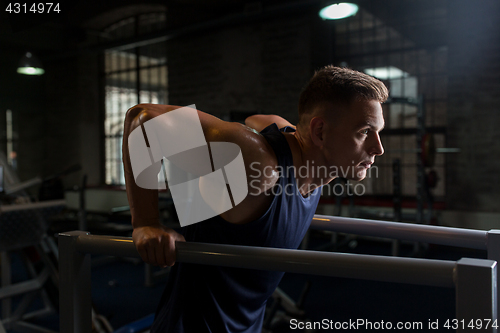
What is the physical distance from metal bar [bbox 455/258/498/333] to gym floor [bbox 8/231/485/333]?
2.05 m

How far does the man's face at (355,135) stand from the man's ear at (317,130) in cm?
1

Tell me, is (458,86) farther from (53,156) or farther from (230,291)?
(53,156)

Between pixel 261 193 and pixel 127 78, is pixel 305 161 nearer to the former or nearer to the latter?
pixel 261 193

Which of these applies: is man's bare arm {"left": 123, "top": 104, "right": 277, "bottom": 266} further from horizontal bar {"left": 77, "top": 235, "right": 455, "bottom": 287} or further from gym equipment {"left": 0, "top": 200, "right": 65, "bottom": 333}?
gym equipment {"left": 0, "top": 200, "right": 65, "bottom": 333}

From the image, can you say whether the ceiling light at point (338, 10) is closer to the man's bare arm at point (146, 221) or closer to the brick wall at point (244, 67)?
the brick wall at point (244, 67)

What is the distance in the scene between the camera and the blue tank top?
90 cm

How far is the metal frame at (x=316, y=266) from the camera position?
55 centimetres

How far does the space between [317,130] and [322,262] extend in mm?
371

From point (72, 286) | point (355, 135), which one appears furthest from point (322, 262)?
point (72, 286)

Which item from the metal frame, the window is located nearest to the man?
the metal frame

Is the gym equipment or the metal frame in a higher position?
the metal frame

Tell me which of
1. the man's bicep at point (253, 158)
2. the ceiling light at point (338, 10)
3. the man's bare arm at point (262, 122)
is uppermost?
the ceiling light at point (338, 10)

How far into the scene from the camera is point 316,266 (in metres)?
0.65

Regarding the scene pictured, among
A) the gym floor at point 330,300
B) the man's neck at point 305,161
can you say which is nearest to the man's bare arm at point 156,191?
the man's neck at point 305,161
